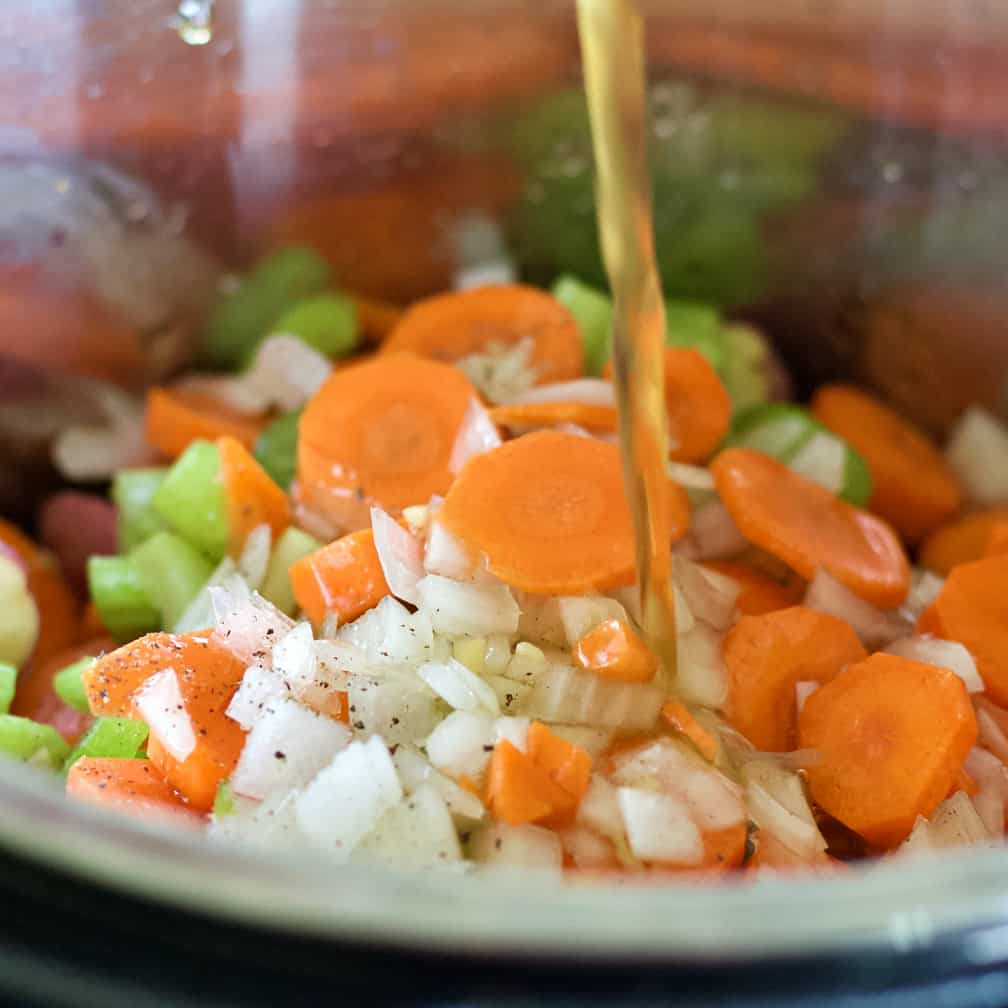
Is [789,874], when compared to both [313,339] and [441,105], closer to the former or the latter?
[313,339]

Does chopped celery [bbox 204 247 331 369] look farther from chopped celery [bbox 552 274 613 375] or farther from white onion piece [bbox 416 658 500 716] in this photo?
white onion piece [bbox 416 658 500 716]

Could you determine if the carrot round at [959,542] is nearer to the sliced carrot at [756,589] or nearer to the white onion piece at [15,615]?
the sliced carrot at [756,589]

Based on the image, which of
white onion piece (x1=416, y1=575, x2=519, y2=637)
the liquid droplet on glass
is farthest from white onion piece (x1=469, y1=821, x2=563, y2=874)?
the liquid droplet on glass

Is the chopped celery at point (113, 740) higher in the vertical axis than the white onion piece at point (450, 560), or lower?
lower

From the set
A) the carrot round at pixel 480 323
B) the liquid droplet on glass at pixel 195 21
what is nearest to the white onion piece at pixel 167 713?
the carrot round at pixel 480 323

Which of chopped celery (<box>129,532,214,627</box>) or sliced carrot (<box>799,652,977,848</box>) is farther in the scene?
chopped celery (<box>129,532,214,627</box>)
